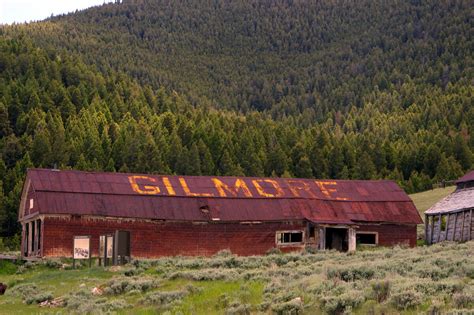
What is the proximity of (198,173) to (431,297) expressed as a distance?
312 ft

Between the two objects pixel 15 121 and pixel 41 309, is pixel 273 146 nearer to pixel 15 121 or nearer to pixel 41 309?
pixel 15 121

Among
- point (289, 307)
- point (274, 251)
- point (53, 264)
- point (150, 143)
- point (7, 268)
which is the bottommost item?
point (7, 268)

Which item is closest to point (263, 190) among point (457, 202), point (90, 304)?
point (457, 202)

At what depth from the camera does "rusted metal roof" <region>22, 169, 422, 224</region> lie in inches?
2076

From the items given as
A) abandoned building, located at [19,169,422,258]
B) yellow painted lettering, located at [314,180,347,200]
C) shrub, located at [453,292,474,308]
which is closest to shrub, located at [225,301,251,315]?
shrub, located at [453,292,474,308]

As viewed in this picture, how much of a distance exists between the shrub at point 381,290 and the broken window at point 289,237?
2860 centimetres

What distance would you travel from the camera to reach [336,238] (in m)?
58.5

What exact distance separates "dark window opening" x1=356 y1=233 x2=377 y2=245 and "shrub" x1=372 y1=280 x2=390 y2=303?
31.2 meters

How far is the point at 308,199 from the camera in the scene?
58625 millimetres

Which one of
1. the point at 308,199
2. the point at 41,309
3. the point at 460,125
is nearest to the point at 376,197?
the point at 308,199

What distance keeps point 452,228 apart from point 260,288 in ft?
106

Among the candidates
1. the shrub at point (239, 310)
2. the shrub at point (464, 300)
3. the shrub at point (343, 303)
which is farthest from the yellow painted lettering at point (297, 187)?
the shrub at point (464, 300)

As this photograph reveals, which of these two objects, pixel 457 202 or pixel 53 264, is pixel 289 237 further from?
pixel 53 264

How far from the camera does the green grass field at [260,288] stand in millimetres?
26298
